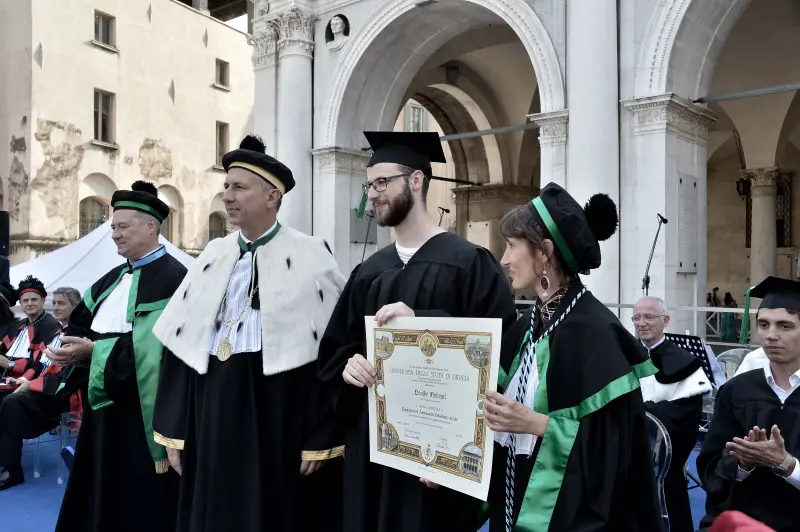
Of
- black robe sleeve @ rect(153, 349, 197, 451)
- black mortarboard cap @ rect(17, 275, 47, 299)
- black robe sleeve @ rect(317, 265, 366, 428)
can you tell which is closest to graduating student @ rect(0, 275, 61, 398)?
black mortarboard cap @ rect(17, 275, 47, 299)

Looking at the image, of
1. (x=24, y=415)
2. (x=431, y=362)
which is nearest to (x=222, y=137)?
(x=24, y=415)

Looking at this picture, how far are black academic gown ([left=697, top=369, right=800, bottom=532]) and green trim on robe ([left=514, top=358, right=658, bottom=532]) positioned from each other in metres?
1.32

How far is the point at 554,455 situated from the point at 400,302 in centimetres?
77

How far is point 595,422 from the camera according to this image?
2205 mm

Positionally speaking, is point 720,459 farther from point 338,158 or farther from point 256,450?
point 338,158

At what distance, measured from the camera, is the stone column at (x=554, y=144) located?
1051cm

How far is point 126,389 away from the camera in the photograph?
3986 millimetres

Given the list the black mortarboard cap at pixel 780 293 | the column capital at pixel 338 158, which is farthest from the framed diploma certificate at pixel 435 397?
the column capital at pixel 338 158

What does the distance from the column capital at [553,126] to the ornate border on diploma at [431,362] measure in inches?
338

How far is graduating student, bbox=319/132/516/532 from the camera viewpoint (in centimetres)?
266

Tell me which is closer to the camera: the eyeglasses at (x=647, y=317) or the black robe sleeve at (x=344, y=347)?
the black robe sleeve at (x=344, y=347)

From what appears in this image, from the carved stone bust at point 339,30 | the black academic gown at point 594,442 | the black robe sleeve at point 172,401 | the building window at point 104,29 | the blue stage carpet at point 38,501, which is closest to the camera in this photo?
the black academic gown at point 594,442

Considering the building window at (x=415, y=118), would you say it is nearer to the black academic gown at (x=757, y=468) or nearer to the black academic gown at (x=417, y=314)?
the black academic gown at (x=757, y=468)

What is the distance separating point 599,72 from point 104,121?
65.0 feet
